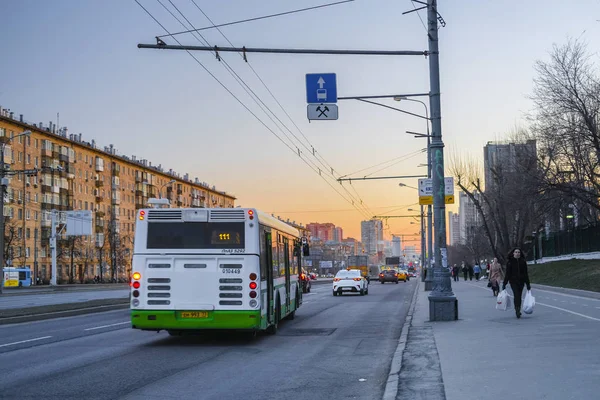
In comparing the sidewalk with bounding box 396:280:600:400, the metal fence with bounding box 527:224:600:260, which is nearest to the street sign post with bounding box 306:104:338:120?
the sidewalk with bounding box 396:280:600:400

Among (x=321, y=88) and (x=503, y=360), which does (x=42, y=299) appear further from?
(x=503, y=360)

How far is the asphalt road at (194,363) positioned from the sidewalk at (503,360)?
64 centimetres

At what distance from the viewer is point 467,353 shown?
479 inches

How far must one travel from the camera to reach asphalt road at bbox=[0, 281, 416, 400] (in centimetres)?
959

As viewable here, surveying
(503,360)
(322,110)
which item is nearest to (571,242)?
(322,110)

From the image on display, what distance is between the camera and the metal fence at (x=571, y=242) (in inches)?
2032

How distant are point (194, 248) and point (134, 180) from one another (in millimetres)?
116540

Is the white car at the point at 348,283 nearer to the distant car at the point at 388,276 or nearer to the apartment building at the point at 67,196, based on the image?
the distant car at the point at 388,276

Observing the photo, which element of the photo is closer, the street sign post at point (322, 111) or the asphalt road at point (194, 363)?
the asphalt road at point (194, 363)

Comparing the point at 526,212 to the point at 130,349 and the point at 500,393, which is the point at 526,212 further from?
the point at 500,393

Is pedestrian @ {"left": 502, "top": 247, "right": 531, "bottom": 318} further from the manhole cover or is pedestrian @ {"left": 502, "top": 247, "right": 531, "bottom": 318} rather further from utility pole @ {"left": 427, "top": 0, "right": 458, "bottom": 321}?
the manhole cover

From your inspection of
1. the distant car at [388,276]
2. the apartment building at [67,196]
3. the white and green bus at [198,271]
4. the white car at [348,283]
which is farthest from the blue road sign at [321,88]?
the apartment building at [67,196]

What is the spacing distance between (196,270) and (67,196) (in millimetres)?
96131

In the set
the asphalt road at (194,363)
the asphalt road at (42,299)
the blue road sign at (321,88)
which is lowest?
the asphalt road at (42,299)
